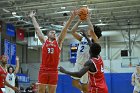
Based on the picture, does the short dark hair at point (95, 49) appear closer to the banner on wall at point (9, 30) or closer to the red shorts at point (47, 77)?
the red shorts at point (47, 77)

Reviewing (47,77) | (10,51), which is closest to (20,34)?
(10,51)

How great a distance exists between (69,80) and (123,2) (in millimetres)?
9064

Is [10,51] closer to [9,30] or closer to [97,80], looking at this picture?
[9,30]

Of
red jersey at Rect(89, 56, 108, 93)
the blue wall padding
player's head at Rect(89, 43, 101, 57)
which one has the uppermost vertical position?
player's head at Rect(89, 43, 101, 57)

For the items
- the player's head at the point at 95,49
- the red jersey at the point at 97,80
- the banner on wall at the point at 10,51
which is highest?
the player's head at the point at 95,49

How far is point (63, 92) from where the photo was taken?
968 inches

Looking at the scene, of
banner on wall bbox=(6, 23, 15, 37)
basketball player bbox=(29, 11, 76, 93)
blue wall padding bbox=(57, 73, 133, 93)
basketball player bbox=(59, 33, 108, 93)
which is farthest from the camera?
banner on wall bbox=(6, 23, 15, 37)

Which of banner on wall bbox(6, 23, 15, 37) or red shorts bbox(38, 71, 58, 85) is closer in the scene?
red shorts bbox(38, 71, 58, 85)

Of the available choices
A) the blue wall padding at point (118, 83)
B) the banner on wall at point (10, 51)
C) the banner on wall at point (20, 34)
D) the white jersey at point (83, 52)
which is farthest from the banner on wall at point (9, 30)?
the white jersey at point (83, 52)

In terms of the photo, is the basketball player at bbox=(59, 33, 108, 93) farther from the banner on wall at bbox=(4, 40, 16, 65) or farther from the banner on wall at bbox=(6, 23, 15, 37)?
the banner on wall at bbox=(6, 23, 15, 37)

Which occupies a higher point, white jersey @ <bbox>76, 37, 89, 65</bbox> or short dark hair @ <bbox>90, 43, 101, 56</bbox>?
short dark hair @ <bbox>90, 43, 101, 56</bbox>

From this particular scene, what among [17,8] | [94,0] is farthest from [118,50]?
[17,8]

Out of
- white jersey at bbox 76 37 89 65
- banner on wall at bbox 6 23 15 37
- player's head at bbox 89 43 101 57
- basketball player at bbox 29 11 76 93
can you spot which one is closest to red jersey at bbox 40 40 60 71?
basketball player at bbox 29 11 76 93

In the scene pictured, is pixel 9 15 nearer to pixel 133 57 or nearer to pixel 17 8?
pixel 17 8
